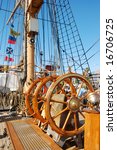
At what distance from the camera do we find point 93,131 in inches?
94.8

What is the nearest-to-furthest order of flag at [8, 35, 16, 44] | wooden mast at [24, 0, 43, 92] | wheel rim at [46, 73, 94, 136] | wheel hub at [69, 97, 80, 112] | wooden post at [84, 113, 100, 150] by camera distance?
1. wooden post at [84, 113, 100, 150]
2. wheel rim at [46, 73, 94, 136]
3. wheel hub at [69, 97, 80, 112]
4. wooden mast at [24, 0, 43, 92]
5. flag at [8, 35, 16, 44]

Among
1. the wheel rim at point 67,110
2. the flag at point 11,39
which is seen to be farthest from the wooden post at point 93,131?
the flag at point 11,39

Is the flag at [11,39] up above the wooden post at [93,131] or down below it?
above

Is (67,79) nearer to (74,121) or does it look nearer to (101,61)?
(74,121)

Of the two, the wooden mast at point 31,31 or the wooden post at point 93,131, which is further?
the wooden mast at point 31,31

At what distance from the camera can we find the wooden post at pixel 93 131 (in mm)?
2373

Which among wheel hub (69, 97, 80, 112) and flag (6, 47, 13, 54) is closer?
wheel hub (69, 97, 80, 112)

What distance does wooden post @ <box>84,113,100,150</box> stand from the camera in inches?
93.4

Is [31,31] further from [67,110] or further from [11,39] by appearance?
[11,39]

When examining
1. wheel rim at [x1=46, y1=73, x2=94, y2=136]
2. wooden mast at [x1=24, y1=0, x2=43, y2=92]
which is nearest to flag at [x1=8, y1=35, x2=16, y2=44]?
wooden mast at [x1=24, y1=0, x2=43, y2=92]

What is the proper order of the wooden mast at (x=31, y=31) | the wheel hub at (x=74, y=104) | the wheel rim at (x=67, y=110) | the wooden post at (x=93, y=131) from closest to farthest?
1. the wooden post at (x=93, y=131)
2. the wheel rim at (x=67, y=110)
3. the wheel hub at (x=74, y=104)
4. the wooden mast at (x=31, y=31)

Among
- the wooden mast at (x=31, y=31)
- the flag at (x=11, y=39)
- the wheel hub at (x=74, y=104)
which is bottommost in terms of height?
the wheel hub at (x=74, y=104)

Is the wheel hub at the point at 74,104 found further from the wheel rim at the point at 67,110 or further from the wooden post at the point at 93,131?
the wooden post at the point at 93,131

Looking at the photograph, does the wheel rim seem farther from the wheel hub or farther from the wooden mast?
the wooden mast
